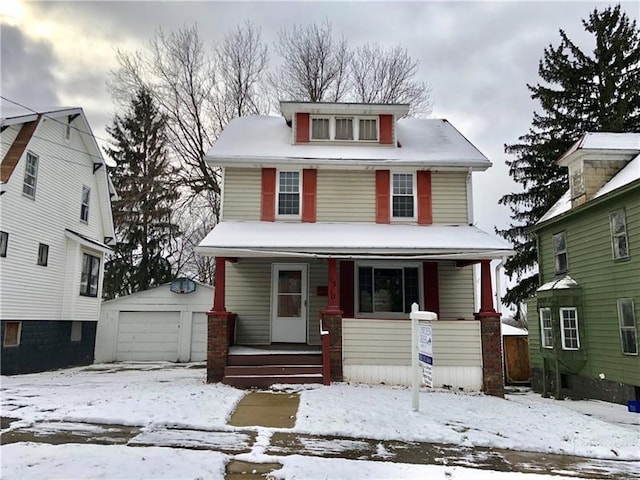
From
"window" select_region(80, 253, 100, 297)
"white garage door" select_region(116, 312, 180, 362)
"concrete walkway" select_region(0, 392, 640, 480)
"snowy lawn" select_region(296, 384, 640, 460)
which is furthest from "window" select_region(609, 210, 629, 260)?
"window" select_region(80, 253, 100, 297)

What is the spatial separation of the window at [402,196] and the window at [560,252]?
5.37m

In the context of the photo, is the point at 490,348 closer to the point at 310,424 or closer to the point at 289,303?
the point at 289,303

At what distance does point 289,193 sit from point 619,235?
8.43 metres

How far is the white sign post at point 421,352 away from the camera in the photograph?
7.70 meters

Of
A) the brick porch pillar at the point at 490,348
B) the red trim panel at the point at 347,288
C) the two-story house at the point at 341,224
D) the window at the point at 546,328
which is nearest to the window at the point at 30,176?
the two-story house at the point at 341,224

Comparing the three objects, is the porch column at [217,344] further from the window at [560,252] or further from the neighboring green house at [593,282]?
the window at [560,252]

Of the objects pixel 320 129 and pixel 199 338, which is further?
pixel 199 338

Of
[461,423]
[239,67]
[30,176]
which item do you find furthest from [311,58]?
[461,423]

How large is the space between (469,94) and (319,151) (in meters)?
7.87

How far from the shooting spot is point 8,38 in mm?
11562

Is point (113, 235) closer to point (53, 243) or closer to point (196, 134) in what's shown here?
point (53, 243)

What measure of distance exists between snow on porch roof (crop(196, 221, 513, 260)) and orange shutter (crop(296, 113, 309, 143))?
9.44 feet

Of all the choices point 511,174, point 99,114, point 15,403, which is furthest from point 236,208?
point 99,114

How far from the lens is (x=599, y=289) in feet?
40.3
